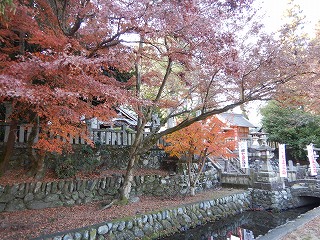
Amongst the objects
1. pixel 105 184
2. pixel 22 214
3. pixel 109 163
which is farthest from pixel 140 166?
pixel 22 214

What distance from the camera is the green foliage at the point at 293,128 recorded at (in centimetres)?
2198

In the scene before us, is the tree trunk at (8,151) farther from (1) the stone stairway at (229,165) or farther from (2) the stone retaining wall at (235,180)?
(2) the stone retaining wall at (235,180)

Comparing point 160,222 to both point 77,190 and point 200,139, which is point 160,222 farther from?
point 200,139

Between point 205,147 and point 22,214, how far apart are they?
724 cm

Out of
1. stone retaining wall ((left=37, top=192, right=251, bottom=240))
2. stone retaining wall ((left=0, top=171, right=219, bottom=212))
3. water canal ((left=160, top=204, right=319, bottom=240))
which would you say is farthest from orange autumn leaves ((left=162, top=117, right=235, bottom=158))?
water canal ((left=160, top=204, right=319, bottom=240))

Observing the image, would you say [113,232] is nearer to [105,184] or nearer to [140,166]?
[105,184]

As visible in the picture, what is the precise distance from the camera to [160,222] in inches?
313

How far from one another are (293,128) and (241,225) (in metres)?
16.9

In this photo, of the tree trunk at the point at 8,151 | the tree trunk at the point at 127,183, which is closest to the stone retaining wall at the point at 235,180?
the tree trunk at the point at 127,183

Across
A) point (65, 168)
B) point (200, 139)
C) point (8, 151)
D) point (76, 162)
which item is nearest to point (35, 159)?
point (8, 151)

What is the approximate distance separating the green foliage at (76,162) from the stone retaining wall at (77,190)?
1.70 ft

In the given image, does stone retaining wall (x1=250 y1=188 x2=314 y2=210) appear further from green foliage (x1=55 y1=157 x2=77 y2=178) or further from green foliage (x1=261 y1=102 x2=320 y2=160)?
green foliage (x1=261 y1=102 x2=320 y2=160)

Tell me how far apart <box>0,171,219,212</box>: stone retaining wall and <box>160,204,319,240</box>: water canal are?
2304 millimetres

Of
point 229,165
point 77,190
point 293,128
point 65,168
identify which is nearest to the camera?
point 77,190
